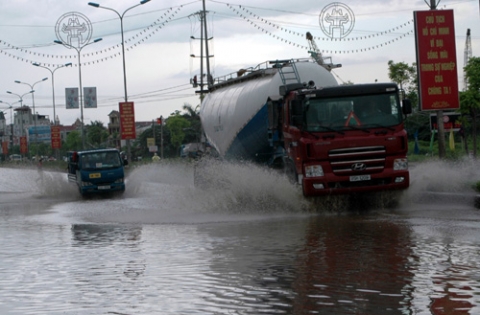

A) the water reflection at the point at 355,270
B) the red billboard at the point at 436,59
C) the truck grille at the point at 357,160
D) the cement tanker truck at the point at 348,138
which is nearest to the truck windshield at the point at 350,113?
the cement tanker truck at the point at 348,138

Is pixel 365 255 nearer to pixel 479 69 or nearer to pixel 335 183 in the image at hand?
pixel 335 183

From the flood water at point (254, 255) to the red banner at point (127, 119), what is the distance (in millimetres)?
28173

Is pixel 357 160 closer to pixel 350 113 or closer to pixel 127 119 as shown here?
pixel 350 113

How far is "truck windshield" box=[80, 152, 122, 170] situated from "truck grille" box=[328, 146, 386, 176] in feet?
52.5

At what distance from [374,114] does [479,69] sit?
83.6 ft

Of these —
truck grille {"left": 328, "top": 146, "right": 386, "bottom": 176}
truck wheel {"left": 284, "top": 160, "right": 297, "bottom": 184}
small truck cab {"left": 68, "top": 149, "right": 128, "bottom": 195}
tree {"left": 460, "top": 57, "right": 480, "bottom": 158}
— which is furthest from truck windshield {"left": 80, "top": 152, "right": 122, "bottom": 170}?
truck grille {"left": 328, "top": 146, "right": 386, "bottom": 176}

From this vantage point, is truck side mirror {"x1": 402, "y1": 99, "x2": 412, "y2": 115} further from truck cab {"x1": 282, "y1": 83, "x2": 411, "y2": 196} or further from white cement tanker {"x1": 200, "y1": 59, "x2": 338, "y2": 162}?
white cement tanker {"x1": 200, "y1": 59, "x2": 338, "y2": 162}

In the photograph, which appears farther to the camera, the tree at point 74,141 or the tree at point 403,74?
the tree at point 74,141

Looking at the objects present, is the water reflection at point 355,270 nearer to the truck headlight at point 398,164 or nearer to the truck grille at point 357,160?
the truck grille at point 357,160

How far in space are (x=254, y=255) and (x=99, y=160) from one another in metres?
20.5

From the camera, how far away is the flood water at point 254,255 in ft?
25.3

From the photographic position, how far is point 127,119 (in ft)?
163

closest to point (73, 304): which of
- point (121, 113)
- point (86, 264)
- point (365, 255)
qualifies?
point (86, 264)

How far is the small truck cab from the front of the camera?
3022cm
